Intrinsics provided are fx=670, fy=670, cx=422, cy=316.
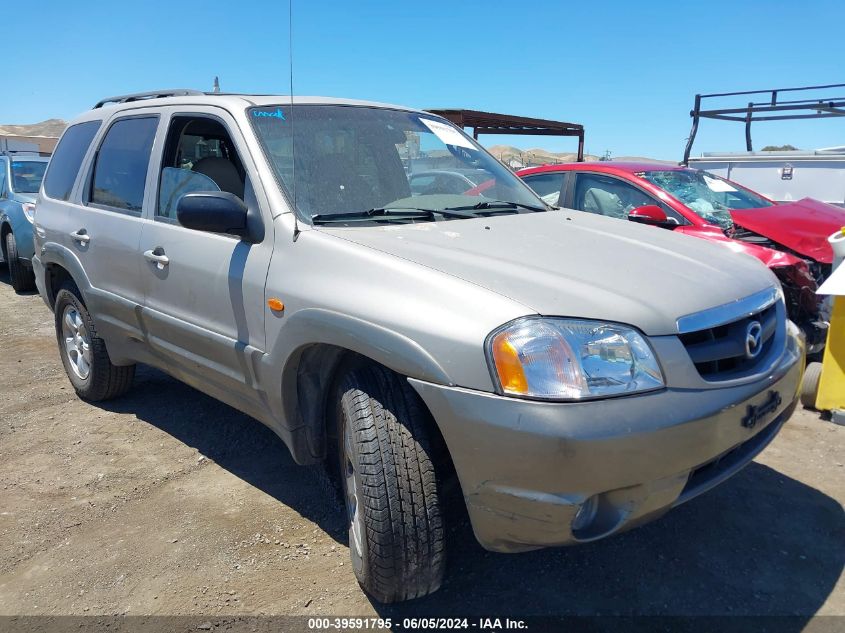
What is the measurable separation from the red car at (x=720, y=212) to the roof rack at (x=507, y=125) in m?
2.56

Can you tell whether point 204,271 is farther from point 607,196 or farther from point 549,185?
point 549,185

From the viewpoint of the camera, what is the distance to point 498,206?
3.27 metres

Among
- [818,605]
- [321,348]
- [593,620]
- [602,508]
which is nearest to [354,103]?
[321,348]

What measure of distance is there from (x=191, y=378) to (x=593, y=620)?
221cm

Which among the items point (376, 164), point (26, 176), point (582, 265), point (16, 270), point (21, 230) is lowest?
point (16, 270)

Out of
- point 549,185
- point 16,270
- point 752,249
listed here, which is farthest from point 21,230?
point 752,249

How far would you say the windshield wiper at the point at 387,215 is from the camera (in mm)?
2723

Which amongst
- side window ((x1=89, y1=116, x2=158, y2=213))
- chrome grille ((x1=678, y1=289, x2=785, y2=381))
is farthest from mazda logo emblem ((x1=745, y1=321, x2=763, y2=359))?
side window ((x1=89, y1=116, x2=158, y2=213))

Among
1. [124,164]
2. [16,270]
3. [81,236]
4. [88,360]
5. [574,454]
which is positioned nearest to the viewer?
[574,454]

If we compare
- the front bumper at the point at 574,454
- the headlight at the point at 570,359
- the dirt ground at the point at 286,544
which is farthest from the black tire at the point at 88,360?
the headlight at the point at 570,359

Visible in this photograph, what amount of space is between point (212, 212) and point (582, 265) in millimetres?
1440

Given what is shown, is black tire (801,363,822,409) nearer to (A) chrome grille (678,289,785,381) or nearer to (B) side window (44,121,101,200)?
(A) chrome grille (678,289,785,381)

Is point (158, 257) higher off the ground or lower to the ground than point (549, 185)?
lower

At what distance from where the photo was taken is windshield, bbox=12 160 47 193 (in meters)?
8.75
